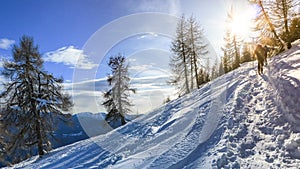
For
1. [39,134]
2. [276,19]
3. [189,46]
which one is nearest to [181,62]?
[189,46]

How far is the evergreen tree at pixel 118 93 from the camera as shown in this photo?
96.1 feet

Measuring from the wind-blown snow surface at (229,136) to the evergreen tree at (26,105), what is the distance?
8.04 meters

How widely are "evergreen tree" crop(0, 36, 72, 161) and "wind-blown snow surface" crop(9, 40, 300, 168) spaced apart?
26.4 ft

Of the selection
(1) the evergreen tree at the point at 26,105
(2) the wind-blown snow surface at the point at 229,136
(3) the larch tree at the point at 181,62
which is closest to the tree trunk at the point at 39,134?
(1) the evergreen tree at the point at 26,105

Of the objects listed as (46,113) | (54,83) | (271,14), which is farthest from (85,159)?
(271,14)

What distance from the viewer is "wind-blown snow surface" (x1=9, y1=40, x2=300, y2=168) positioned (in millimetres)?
7129

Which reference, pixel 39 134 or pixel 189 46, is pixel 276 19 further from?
pixel 39 134

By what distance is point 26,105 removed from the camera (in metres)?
19.5

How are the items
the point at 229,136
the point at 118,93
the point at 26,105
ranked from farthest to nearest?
the point at 118,93 → the point at 26,105 → the point at 229,136

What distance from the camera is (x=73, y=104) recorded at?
71.4 feet

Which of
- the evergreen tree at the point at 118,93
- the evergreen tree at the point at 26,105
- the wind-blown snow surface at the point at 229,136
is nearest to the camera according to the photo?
the wind-blown snow surface at the point at 229,136

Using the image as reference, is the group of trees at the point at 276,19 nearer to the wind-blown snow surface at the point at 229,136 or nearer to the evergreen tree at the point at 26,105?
the wind-blown snow surface at the point at 229,136

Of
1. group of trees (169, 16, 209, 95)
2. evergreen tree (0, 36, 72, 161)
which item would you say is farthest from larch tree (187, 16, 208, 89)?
evergreen tree (0, 36, 72, 161)

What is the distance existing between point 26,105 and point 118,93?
457 inches
